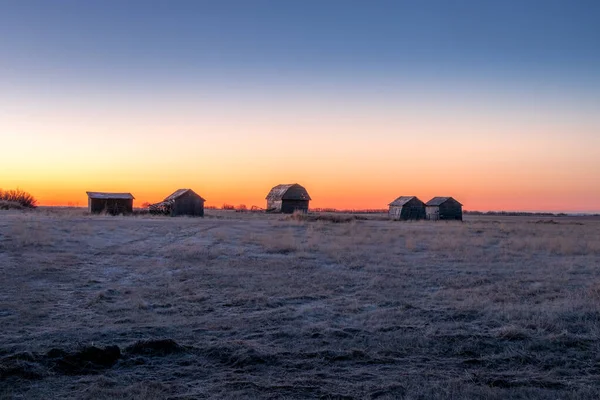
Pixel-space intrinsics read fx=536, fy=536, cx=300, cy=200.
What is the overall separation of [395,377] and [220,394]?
8.35ft

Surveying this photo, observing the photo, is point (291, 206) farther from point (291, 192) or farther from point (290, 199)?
point (291, 192)

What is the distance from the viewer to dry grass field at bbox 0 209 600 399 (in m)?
7.54

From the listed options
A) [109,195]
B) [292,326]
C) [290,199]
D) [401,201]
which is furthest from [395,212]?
[292,326]

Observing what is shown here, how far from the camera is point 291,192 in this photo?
242ft

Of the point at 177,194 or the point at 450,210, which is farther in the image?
the point at 450,210

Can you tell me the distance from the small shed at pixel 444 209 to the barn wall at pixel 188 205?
29814 millimetres

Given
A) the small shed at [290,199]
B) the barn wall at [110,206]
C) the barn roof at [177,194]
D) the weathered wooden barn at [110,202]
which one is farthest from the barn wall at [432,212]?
the barn wall at [110,206]

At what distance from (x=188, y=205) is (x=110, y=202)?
8259 millimetres

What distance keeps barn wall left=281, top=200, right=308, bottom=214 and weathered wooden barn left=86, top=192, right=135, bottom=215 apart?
22320 millimetres

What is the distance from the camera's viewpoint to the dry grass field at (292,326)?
7.54 metres

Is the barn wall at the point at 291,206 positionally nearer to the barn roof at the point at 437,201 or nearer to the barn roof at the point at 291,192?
the barn roof at the point at 291,192

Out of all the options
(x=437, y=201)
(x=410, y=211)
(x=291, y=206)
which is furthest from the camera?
(x=291, y=206)

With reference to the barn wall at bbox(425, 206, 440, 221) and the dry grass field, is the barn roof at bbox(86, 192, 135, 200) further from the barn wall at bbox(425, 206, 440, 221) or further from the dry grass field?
the barn wall at bbox(425, 206, 440, 221)

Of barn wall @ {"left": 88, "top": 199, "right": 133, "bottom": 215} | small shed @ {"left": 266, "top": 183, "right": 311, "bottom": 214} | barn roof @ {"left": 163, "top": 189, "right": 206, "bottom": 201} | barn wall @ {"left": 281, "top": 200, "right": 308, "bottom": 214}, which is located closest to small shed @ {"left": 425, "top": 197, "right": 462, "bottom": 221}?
small shed @ {"left": 266, "top": 183, "right": 311, "bottom": 214}
